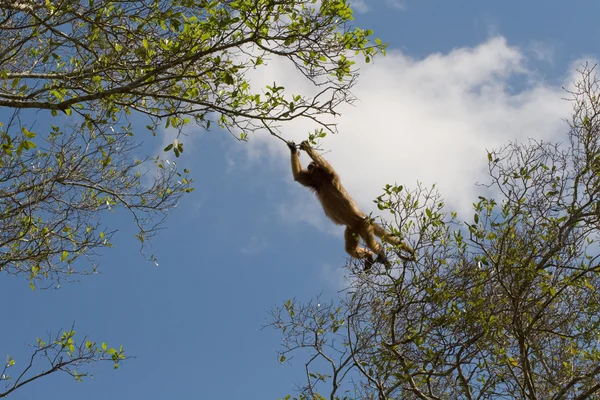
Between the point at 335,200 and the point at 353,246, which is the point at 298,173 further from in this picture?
the point at 353,246

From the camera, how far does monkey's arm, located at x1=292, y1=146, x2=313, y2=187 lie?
1345 centimetres

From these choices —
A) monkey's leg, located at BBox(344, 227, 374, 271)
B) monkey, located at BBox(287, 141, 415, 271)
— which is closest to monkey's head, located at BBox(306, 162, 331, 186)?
monkey, located at BBox(287, 141, 415, 271)

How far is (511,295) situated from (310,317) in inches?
129

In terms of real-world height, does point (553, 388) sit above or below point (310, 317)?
below

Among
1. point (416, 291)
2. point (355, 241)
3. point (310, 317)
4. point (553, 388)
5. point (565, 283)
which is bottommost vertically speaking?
point (553, 388)

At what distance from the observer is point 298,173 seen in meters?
13.5

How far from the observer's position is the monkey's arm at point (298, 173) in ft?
44.1

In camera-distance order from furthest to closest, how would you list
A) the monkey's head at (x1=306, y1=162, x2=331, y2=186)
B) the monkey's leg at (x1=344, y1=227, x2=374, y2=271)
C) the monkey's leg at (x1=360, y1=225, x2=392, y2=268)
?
the monkey's head at (x1=306, y1=162, x2=331, y2=186) < the monkey's leg at (x1=344, y1=227, x2=374, y2=271) < the monkey's leg at (x1=360, y1=225, x2=392, y2=268)

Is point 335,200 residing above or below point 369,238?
above

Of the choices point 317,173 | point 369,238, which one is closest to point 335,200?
point 317,173

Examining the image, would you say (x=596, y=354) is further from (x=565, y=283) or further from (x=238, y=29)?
(x=238, y=29)

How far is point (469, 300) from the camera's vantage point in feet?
27.6

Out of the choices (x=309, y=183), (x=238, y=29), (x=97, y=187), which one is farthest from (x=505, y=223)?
(x=97, y=187)

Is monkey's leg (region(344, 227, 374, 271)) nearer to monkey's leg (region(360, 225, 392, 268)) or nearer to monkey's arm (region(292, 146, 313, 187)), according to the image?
monkey's leg (region(360, 225, 392, 268))
